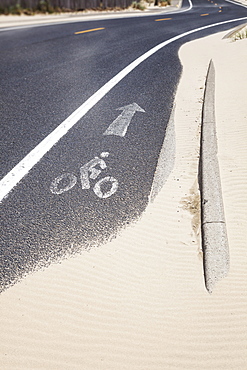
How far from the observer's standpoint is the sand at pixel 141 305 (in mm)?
2695

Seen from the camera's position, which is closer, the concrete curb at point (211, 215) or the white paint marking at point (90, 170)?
the concrete curb at point (211, 215)

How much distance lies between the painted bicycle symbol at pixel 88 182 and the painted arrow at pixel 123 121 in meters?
1.16

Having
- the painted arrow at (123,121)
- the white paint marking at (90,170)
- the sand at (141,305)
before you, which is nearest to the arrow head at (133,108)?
the painted arrow at (123,121)

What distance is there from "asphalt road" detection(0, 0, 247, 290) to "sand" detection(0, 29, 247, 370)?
0.25 m

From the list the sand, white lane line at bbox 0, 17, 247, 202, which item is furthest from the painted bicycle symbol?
the sand

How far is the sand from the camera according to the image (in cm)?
270

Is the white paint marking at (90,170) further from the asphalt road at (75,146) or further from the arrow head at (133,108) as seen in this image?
the arrow head at (133,108)

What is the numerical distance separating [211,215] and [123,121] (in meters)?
3.06

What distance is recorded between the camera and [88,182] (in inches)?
187

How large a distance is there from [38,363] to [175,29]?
1764 cm

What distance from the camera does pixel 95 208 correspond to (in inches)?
167

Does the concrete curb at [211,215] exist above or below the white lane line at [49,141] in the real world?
below

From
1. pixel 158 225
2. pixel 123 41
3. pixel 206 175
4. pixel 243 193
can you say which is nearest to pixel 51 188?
pixel 158 225

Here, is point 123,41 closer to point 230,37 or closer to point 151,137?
point 230,37
